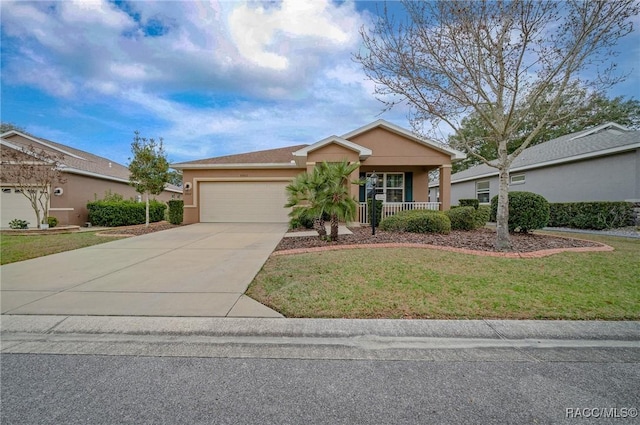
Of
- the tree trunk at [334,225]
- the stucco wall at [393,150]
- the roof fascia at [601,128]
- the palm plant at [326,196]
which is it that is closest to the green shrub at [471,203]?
the stucco wall at [393,150]

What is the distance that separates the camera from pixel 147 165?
12.7 meters

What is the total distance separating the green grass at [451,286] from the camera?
3586 millimetres

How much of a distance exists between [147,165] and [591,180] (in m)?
21.1

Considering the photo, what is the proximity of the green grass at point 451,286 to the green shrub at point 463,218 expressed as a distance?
13.5 feet

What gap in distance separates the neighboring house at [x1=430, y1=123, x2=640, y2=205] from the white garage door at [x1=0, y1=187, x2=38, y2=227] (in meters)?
27.2

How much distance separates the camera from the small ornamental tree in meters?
12.6

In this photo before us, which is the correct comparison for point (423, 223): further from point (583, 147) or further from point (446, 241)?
point (583, 147)

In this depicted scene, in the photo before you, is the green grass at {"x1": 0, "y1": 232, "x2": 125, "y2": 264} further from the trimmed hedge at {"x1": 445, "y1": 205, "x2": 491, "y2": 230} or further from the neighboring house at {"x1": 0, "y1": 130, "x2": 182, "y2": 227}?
the trimmed hedge at {"x1": 445, "y1": 205, "x2": 491, "y2": 230}

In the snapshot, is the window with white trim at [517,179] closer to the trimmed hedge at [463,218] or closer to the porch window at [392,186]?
the porch window at [392,186]

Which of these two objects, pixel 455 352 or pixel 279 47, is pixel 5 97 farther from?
pixel 455 352

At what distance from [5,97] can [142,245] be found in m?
11.4

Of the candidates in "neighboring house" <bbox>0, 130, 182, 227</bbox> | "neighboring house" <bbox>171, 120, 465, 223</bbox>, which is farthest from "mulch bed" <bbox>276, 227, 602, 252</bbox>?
"neighboring house" <bbox>0, 130, 182, 227</bbox>

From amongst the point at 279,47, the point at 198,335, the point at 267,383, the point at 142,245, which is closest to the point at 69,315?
the point at 198,335

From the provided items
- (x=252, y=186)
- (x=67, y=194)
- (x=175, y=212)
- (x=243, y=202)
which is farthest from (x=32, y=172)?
(x=252, y=186)
